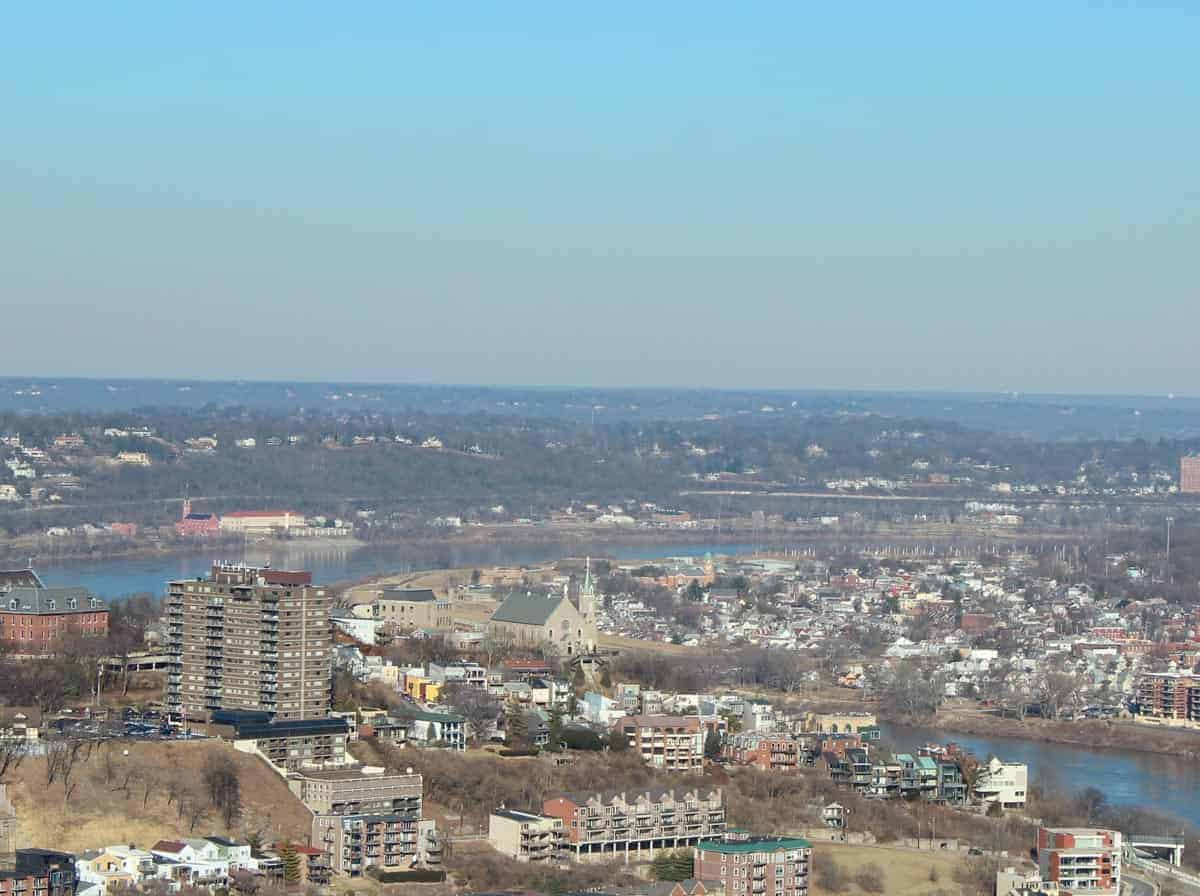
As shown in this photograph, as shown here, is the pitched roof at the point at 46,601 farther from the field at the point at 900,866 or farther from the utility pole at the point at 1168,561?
the utility pole at the point at 1168,561

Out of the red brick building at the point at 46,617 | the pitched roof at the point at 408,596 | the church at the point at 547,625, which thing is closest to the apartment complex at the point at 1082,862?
the red brick building at the point at 46,617

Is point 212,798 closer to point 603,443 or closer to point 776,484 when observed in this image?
point 776,484

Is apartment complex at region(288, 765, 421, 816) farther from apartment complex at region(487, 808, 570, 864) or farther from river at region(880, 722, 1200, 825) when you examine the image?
river at region(880, 722, 1200, 825)

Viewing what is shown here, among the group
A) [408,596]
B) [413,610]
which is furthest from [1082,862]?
[408,596]

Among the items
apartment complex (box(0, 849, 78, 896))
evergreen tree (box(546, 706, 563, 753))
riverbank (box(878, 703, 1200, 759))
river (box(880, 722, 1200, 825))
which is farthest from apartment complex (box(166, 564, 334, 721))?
riverbank (box(878, 703, 1200, 759))

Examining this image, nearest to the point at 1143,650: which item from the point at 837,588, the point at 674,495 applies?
the point at 837,588

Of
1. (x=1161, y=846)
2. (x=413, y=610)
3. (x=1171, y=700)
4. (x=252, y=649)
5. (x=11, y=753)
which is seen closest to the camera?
(x=11, y=753)

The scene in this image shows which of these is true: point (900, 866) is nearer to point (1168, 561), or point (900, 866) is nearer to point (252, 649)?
point (252, 649)
